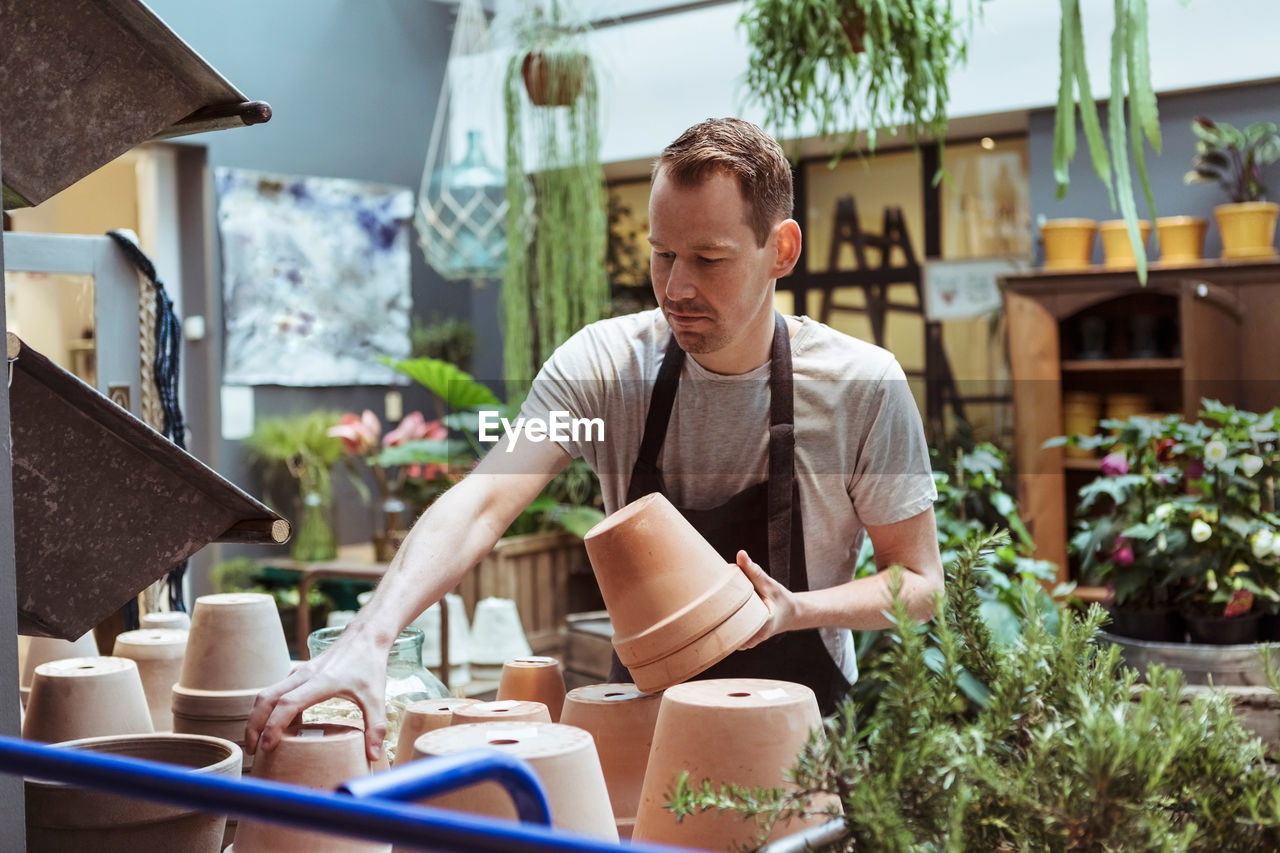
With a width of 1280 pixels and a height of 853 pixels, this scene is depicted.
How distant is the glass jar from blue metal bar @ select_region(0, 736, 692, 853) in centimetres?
60

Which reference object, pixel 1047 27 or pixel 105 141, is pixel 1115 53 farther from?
pixel 1047 27

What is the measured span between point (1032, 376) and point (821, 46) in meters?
2.31

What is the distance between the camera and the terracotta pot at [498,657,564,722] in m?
1.20

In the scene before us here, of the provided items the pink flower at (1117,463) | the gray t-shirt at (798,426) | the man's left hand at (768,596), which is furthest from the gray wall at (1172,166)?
the man's left hand at (768,596)

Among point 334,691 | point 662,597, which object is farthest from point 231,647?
point 662,597

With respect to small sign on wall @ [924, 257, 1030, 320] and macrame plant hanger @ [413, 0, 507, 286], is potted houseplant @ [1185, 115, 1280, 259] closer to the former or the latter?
small sign on wall @ [924, 257, 1030, 320]

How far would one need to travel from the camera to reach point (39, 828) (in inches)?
38.2

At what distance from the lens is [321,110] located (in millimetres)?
5977

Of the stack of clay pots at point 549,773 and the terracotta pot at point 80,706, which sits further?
the terracotta pot at point 80,706

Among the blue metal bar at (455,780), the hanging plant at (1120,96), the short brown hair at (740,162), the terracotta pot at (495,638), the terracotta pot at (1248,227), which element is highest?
the terracotta pot at (1248,227)

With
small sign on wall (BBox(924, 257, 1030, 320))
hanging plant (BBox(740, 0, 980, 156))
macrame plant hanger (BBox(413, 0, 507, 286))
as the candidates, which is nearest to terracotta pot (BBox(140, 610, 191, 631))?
hanging plant (BBox(740, 0, 980, 156))

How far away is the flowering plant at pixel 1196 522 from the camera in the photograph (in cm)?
293

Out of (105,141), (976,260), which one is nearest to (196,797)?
(105,141)

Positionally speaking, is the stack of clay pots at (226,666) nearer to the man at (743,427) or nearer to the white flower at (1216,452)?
the man at (743,427)
